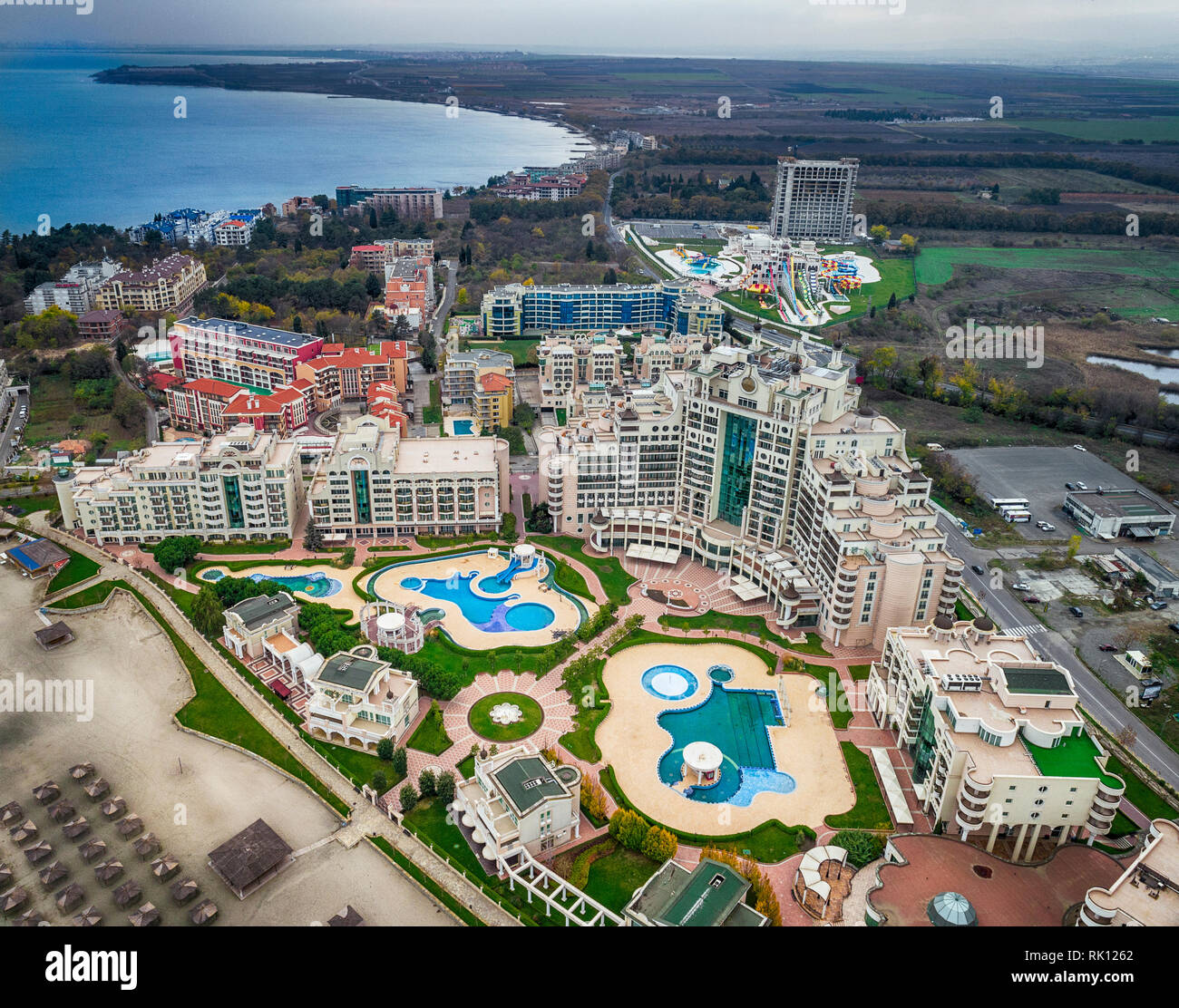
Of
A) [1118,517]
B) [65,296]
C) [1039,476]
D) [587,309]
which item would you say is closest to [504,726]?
[1118,517]

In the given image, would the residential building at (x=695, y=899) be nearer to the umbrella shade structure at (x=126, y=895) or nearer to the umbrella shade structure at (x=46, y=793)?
the umbrella shade structure at (x=126, y=895)

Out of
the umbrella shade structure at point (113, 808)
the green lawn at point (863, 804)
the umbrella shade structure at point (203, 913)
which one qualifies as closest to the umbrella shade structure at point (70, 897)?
the umbrella shade structure at point (113, 808)

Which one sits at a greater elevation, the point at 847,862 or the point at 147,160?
the point at 147,160

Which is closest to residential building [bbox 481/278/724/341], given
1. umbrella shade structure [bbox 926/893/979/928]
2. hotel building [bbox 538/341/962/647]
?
hotel building [bbox 538/341/962/647]

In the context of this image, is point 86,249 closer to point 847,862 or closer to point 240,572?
point 240,572

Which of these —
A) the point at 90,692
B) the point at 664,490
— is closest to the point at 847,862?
the point at 664,490

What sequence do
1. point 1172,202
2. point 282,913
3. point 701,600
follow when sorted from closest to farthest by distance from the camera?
point 282,913 → point 701,600 → point 1172,202

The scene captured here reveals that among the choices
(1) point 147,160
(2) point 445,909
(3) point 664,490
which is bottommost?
(2) point 445,909
